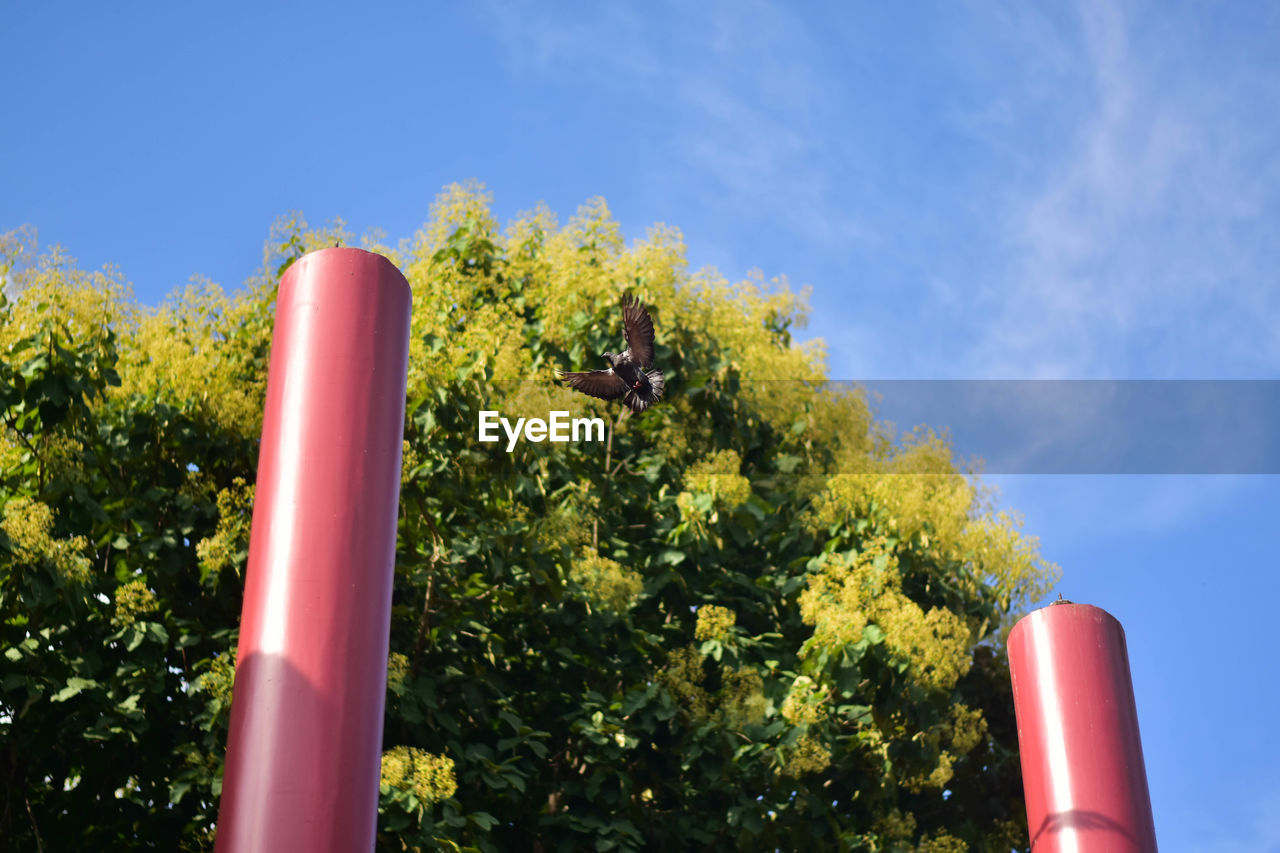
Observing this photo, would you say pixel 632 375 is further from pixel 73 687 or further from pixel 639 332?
pixel 73 687

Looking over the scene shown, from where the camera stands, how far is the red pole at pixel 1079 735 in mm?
6707

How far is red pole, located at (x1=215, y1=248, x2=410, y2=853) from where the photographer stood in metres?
5.05

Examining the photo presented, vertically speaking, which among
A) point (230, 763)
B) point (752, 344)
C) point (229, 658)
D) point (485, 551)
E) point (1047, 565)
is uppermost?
point (752, 344)

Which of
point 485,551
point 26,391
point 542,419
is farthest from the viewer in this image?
point 542,419

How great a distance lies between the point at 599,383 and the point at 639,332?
47 cm

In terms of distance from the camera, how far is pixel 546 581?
7.53m

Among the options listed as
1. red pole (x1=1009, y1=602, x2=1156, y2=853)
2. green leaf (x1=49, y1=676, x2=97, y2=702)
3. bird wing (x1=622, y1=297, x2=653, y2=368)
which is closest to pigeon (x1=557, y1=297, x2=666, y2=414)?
bird wing (x1=622, y1=297, x2=653, y2=368)

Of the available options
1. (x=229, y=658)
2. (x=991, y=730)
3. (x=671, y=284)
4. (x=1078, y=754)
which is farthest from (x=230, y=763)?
(x=991, y=730)

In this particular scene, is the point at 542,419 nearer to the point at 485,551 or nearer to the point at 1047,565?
the point at 485,551

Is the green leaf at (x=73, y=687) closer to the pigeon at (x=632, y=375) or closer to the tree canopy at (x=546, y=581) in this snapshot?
the tree canopy at (x=546, y=581)

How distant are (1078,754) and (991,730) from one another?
2.94 m

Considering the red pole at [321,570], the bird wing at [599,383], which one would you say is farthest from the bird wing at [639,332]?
the red pole at [321,570]

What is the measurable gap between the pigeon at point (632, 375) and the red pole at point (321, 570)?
115 inches

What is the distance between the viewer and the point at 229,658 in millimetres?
6594
